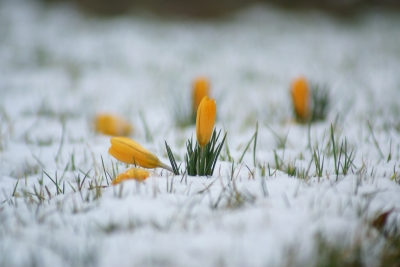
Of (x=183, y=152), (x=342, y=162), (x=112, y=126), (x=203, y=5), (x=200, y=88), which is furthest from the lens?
(x=203, y=5)

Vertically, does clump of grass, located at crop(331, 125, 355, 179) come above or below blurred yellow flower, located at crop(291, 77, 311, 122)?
below

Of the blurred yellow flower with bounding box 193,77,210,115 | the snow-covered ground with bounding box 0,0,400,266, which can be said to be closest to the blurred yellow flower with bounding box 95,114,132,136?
the snow-covered ground with bounding box 0,0,400,266

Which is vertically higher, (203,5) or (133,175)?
(203,5)

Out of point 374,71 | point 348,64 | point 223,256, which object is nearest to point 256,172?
point 223,256

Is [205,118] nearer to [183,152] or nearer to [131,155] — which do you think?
[131,155]

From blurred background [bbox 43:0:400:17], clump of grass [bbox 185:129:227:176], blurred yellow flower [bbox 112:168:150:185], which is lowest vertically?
blurred yellow flower [bbox 112:168:150:185]

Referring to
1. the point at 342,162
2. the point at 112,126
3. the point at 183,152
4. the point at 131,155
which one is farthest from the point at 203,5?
the point at 131,155

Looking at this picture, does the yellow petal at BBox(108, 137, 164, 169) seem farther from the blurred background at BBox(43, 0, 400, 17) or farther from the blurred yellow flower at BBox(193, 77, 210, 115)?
the blurred background at BBox(43, 0, 400, 17)
